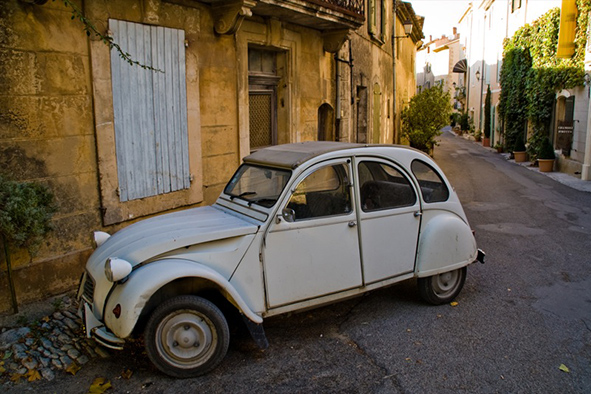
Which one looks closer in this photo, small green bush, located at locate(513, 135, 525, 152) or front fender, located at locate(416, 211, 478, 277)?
front fender, located at locate(416, 211, 478, 277)

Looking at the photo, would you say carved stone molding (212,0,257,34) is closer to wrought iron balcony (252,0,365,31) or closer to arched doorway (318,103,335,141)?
wrought iron balcony (252,0,365,31)

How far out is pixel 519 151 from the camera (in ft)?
67.3

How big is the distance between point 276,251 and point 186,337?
1.01m

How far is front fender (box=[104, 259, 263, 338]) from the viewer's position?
3768 millimetres

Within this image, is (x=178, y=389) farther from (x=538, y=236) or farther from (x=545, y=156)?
(x=545, y=156)

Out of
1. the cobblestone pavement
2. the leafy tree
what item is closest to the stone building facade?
the cobblestone pavement

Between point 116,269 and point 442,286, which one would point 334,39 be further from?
point 116,269

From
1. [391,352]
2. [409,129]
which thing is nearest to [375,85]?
[409,129]

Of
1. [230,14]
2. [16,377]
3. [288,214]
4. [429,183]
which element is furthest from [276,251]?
[230,14]

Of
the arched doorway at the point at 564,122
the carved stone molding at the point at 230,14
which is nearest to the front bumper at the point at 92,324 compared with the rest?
the carved stone molding at the point at 230,14

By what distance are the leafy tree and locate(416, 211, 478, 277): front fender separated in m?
15.8

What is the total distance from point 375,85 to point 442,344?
43.4 feet

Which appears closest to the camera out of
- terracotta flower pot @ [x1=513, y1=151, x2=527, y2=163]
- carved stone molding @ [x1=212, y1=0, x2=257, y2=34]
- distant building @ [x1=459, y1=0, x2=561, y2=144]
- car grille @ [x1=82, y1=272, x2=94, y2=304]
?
car grille @ [x1=82, y1=272, x2=94, y2=304]

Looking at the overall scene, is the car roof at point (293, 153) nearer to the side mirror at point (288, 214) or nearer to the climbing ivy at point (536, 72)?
the side mirror at point (288, 214)
